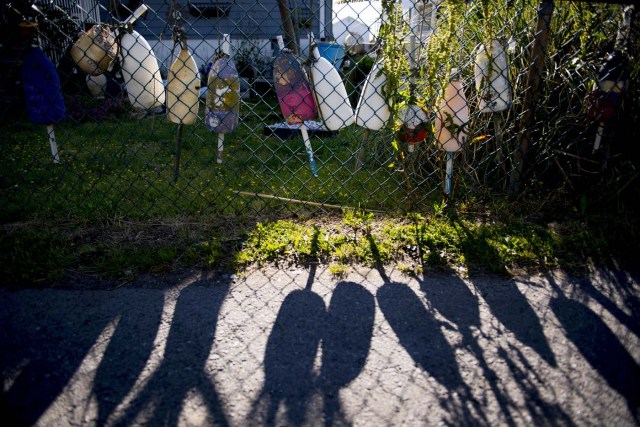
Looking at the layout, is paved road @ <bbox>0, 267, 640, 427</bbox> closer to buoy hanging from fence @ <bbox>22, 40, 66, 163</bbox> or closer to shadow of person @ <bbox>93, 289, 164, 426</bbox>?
shadow of person @ <bbox>93, 289, 164, 426</bbox>

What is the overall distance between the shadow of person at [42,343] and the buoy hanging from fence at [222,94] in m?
1.29

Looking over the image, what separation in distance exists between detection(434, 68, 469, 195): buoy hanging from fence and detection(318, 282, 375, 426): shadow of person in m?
0.94

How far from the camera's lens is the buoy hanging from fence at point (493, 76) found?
2205 mm

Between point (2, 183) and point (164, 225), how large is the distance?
1.42 m

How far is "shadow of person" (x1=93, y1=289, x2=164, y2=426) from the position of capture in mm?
1292

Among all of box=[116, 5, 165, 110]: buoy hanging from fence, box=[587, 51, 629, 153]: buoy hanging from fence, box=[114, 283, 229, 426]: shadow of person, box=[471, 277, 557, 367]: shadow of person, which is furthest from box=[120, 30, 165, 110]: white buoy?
box=[587, 51, 629, 153]: buoy hanging from fence

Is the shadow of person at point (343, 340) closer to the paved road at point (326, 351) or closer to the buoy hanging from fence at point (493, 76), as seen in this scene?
the paved road at point (326, 351)

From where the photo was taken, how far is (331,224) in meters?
2.38

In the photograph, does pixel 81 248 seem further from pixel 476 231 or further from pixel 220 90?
pixel 476 231

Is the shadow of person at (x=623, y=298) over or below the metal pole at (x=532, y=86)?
below

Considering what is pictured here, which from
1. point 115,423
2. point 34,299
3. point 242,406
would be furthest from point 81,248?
point 242,406

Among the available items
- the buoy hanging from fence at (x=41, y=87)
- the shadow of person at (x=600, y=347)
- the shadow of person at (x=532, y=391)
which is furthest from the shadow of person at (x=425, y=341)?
the buoy hanging from fence at (x=41, y=87)

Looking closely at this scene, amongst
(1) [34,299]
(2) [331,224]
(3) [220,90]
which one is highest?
(3) [220,90]

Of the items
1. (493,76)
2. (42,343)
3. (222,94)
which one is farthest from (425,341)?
(222,94)
